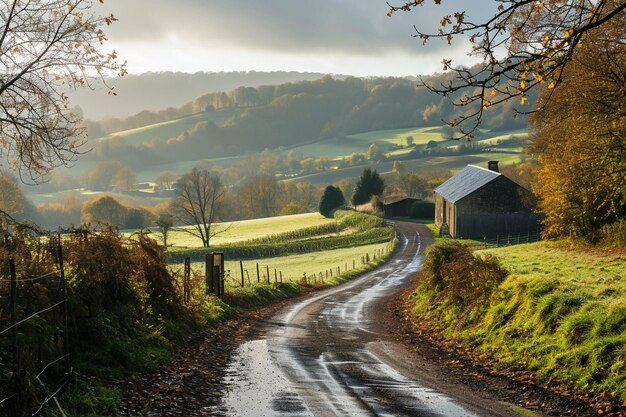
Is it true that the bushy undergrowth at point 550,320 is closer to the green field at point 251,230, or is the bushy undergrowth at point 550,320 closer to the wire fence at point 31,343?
the wire fence at point 31,343

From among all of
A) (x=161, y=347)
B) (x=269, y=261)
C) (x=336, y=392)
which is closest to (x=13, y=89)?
(x=161, y=347)

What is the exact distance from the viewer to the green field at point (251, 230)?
9088cm

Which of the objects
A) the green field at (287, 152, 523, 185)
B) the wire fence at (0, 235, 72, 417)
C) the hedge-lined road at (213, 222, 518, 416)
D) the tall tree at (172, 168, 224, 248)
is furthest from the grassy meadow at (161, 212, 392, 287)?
the green field at (287, 152, 523, 185)

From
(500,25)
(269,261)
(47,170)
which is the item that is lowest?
(269,261)

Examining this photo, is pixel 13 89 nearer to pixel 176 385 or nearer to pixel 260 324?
pixel 176 385

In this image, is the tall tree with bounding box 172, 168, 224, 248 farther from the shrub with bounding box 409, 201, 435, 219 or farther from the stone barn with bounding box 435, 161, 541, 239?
the stone barn with bounding box 435, 161, 541, 239

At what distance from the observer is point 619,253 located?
1079 inches

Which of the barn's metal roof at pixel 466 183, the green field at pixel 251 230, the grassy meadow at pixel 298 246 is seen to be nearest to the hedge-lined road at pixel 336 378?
the grassy meadow at pixel 298 246

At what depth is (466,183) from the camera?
73812mm

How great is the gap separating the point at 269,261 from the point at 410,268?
67.4 ft

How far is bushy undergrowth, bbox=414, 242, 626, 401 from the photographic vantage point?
11.6 m

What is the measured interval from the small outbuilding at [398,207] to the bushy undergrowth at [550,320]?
83.1m

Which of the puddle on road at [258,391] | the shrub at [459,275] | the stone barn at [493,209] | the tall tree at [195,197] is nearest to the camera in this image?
the puddle on road at [258,391]

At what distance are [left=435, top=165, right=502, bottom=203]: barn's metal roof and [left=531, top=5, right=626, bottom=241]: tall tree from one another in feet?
114
